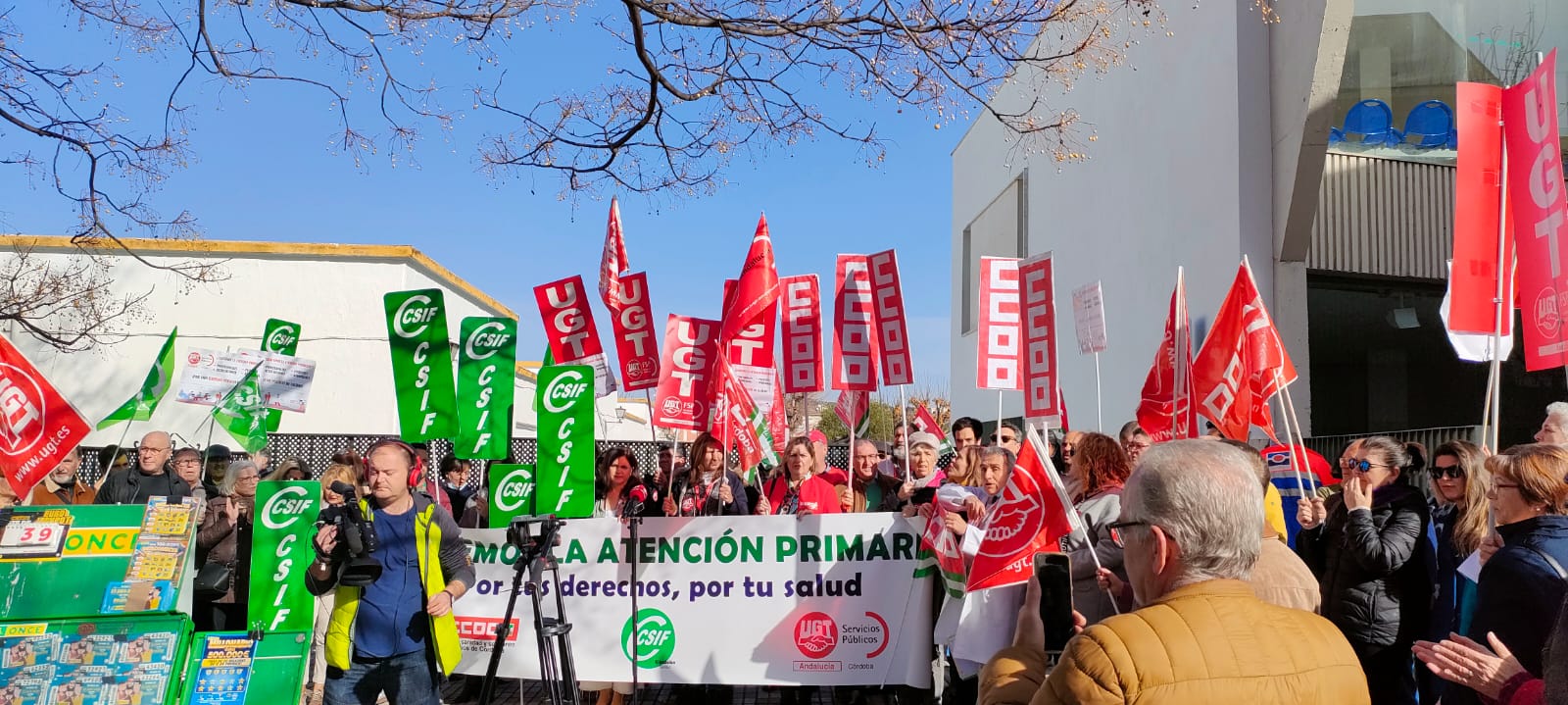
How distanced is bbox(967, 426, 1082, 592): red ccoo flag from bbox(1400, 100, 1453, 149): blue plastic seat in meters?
13.2

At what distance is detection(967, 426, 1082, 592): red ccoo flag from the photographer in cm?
446

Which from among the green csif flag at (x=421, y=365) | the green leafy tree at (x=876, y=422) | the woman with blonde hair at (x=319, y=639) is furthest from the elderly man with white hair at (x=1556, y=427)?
the green leafy tree at (x=876, y=422)

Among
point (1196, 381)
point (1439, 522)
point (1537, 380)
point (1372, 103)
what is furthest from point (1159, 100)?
point (1439, 522)

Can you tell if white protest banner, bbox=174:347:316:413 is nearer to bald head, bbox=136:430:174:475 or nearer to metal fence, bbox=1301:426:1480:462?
bald head, bbox=136:430:174:475

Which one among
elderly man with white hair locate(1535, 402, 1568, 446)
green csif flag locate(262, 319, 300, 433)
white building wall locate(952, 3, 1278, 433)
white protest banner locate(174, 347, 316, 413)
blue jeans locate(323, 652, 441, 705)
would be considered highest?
white building wall locate(952, 3, 1278, 433)

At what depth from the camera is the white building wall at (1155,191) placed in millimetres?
14578

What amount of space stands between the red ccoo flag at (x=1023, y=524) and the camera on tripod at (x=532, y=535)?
7.10 feet

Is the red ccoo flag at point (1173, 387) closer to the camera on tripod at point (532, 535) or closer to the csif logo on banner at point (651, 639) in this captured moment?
the csif logo on banner at point (651, 639)

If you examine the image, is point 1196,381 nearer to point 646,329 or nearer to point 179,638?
point 646,329

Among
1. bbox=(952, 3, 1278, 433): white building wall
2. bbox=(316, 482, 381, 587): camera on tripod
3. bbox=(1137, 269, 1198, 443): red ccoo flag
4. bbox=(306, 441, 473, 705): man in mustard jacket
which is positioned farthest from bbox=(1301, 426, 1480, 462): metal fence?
bbox=(316, 482, 381, 587): camera on tripod

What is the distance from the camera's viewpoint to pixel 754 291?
325 inches

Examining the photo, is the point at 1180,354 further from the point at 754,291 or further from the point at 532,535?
the point at 532,535

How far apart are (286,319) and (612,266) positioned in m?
13.4

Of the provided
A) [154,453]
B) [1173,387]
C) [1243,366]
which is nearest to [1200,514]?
[1243,366]
